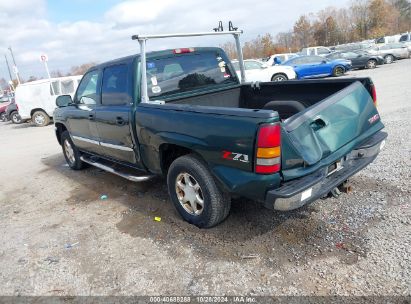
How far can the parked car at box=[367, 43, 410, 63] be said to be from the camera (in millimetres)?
24008

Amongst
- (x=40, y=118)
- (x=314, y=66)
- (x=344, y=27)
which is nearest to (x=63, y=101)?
(x=40, y=118)

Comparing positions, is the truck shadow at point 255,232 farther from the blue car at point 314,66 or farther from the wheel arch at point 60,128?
the blue car at point 314,66

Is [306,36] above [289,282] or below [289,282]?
above

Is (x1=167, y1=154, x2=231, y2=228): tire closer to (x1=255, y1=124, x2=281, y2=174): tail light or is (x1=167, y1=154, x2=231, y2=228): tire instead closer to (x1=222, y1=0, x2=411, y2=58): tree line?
(x1=255, y1=124, x2=281, y2=174): tail light

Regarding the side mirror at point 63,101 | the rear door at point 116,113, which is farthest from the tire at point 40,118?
the rear door at point 116,113

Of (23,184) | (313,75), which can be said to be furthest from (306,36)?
(23,184)

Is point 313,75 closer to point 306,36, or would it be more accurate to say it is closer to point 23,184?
point 23,184

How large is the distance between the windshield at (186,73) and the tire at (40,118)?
12.1 meters

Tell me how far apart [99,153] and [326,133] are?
348 centimetres

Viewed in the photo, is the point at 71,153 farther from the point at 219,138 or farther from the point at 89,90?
the point at 219,138

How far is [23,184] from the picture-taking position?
244 inches

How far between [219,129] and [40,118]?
45.6ft

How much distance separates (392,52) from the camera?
2411 cm

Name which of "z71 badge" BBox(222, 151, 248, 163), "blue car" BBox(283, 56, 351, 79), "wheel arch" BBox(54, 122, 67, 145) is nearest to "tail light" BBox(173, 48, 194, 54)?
"z71 badge" BBox(222, 151, 248, 163)
